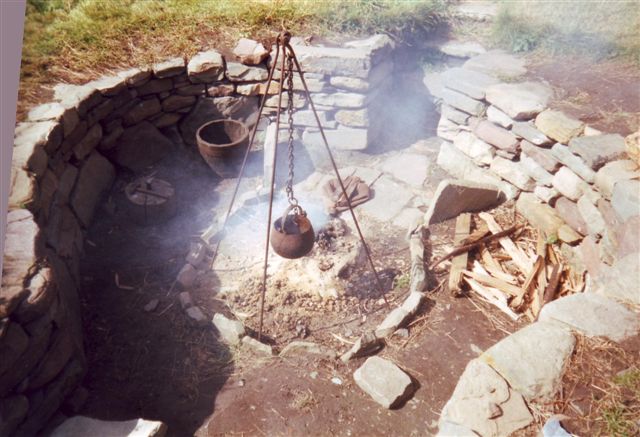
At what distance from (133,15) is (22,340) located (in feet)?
16.2

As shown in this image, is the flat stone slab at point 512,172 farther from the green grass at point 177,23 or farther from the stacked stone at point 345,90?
the green grass at point 177,23

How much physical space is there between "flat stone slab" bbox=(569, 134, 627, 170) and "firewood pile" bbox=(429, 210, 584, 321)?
0.92 m

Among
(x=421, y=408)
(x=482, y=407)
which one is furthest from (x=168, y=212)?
(x=482, y=407)

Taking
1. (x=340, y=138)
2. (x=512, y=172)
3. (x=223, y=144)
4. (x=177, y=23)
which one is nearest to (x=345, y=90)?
(x=340, y=138)

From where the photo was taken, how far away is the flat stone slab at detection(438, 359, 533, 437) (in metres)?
2.94

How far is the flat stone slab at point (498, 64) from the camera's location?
225 inches

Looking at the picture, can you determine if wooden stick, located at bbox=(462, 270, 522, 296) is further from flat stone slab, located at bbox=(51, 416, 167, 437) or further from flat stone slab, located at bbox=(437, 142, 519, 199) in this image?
flat stone slab, located at bbox=(51, 416, 167, 437)

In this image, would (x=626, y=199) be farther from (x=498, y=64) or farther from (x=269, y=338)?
(x=269, y=338)

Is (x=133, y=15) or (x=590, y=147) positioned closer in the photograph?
(x=590, y=147)

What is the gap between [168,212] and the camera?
5.36 m

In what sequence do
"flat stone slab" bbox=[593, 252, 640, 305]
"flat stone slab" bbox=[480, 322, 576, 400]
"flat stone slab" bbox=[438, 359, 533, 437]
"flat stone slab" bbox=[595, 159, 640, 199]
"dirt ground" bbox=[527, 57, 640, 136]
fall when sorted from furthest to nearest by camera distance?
"dirt ground" bbox=[527, 57, 640, 136]
"flat stone slab" bbox=[595, 159, 640, 199]
"flat stone slab" bbox=[593, 252, 640, 305]
"flat stone slab" bbox=[480, 322, 576, 400]
"flat stone slab" bbox=[438, 359, 533, 437]

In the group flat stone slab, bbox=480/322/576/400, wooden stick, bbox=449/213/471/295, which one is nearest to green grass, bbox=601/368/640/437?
flat stone slab, bbox=480/322/576/400

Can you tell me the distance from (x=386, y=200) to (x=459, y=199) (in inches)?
34.8

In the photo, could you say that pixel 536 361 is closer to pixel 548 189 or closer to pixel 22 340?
pixel 548 189
